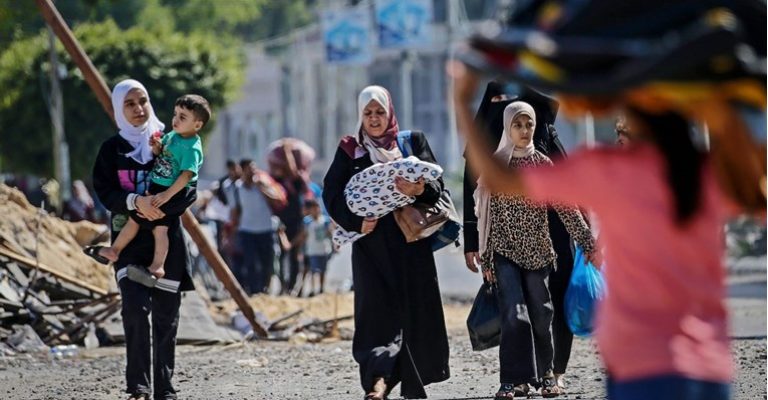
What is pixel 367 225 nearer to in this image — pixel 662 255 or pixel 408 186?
pixel 408 186

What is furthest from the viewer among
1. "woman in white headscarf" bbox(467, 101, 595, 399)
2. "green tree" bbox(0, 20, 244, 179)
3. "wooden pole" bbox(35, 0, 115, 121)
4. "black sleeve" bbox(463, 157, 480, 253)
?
"green tree" bbox(0, 20, 244, 179)

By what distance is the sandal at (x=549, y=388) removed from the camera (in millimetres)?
9359

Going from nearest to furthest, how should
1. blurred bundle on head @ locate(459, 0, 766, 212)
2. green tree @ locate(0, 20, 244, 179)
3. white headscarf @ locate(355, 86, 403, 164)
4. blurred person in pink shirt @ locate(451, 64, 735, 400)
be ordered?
blurred bundle on head @ locate(459, 0, 766, 212) → blurred person in pink shirt @ locate(451, 64, 735, 400) → white headscarf @ locate(355, 86, 403, 164) → green tree @ locate(0, 20, 244, 179)

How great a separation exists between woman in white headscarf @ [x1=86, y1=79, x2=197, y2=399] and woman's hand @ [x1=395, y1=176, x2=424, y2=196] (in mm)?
1232

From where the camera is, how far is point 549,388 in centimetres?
939

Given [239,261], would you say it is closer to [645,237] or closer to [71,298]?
[71,298]

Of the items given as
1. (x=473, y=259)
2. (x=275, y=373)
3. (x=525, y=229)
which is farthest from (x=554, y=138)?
(x=275, y=373)

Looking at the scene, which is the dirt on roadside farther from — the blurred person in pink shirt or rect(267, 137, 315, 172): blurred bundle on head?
rect(267, 137, 315, 172): blurred bundle on head

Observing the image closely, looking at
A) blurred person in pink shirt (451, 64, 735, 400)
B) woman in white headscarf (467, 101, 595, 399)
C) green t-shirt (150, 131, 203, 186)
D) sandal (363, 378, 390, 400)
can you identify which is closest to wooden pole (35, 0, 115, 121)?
green t-shirt (150, 131, 203, 186)

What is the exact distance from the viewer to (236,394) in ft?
33.1

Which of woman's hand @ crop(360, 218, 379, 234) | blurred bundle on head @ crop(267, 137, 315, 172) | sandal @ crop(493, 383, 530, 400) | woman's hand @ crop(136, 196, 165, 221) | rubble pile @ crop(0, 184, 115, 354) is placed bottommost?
sandal @ crop(493, 383, 530, 400)

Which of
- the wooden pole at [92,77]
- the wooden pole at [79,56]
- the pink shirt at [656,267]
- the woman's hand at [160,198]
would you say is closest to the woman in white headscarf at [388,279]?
the woman's hand at [160,198]

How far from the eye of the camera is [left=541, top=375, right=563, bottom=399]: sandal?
9.36 m

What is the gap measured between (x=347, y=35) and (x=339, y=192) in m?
39.0
